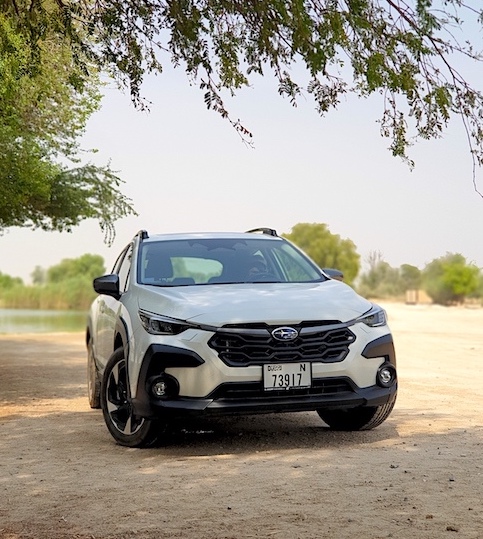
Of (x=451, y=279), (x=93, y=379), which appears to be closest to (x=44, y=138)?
(x=93, y=379)

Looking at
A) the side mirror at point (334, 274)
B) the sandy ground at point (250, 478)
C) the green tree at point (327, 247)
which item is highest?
the green tree at point (327, 247)

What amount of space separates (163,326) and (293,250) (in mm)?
2390

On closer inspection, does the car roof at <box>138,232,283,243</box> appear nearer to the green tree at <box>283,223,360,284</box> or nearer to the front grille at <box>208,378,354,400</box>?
the front grille at <box>208,378,354,400</box>

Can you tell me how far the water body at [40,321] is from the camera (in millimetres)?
43750

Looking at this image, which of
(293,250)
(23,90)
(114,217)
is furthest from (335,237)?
(293,250)

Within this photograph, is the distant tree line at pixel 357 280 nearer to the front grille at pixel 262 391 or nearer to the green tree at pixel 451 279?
the green tree at pixel 451 279

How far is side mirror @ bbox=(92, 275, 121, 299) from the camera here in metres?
10.0

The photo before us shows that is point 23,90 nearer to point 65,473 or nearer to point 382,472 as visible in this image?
point 65,473

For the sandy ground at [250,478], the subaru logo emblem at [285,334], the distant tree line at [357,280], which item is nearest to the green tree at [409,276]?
the distant tree line at [357,280]

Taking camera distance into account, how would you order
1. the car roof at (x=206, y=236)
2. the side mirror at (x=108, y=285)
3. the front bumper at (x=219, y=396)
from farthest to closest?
the car roof at (x=206, y=236) < the side mirror at (x=108, y=285) < the front bumper at (x=219, y=396)

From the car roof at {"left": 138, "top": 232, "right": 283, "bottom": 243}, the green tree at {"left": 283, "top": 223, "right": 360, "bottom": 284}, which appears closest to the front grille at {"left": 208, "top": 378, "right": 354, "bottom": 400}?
the car roof at {"left": 138, "top": 232, "right": 283, "bottom": 243}

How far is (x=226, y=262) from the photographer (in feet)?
33.9

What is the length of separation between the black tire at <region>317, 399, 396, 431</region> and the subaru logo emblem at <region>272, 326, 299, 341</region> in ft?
4.14

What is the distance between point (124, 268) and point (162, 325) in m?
2.26
